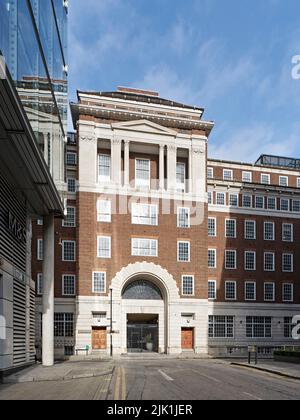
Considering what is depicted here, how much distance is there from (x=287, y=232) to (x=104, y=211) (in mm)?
23880

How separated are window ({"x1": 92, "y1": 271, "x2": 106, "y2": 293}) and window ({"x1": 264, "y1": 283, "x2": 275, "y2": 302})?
20.2 meters

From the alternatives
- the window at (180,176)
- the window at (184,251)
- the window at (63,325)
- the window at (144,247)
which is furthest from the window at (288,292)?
the window at (63,325)

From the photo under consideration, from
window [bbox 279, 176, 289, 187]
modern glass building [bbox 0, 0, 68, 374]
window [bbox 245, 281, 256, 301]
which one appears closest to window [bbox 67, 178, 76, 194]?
modern glass building [bbox 0, 0, 68, 374]

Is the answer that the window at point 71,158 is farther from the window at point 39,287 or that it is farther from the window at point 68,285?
the window at point 39,287

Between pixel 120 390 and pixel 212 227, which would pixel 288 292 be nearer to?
pixel 212 227

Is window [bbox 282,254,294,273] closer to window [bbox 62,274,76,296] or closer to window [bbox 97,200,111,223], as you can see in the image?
window [bbox 97,200,111,223]

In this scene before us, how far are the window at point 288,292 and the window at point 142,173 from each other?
2109 centimetres

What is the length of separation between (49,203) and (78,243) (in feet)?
66.8

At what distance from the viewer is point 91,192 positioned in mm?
50031

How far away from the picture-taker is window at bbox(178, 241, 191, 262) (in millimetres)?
51984

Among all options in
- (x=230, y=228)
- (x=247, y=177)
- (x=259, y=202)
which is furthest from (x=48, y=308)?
(x=247, y=177)

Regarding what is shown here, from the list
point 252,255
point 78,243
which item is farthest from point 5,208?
point 252,255

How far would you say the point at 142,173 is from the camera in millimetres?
53625

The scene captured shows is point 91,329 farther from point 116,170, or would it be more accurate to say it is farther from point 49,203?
point 49,203
